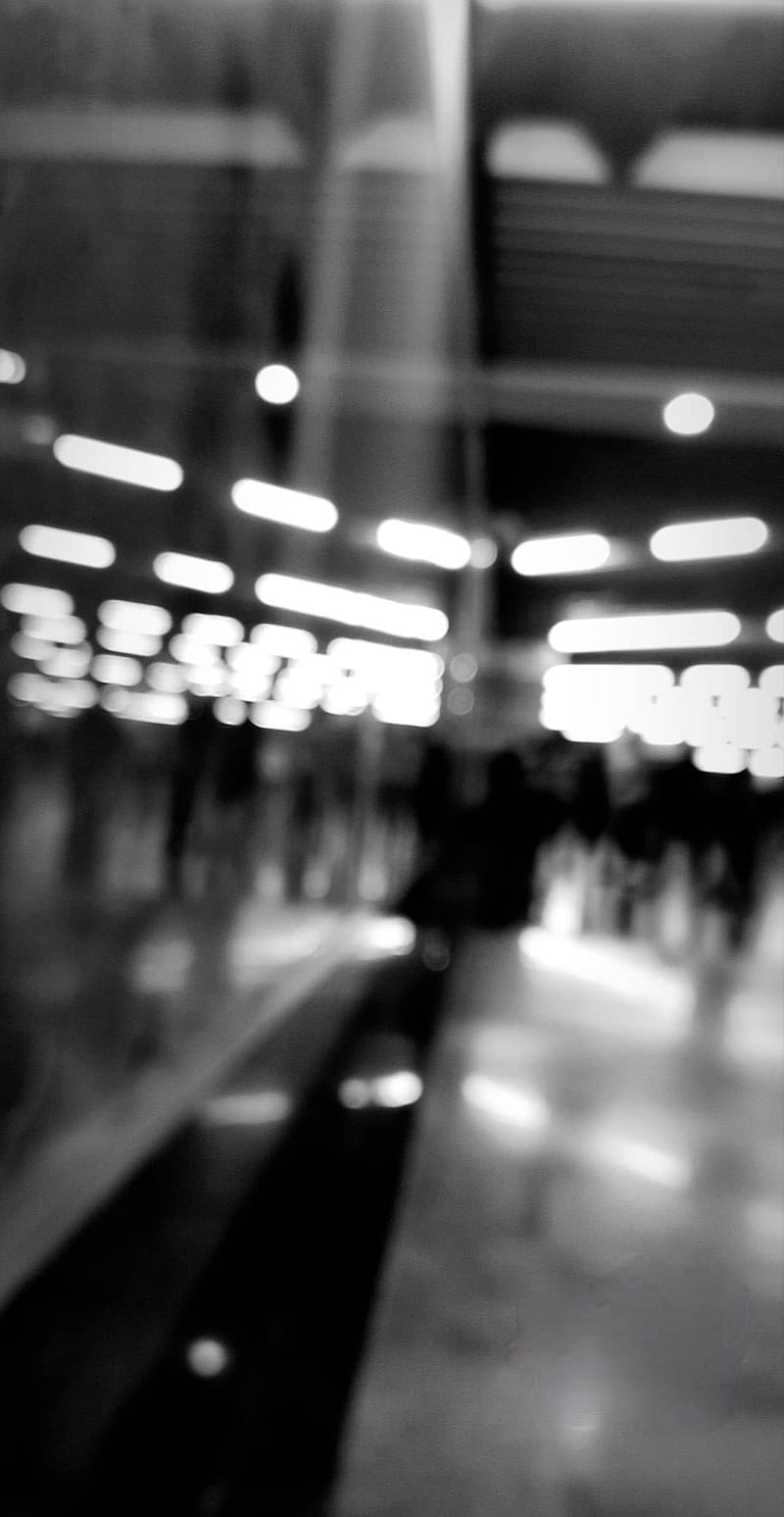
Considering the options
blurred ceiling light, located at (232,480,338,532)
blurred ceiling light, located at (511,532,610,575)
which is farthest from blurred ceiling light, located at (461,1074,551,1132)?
blurred ceiling light, located at (511,532,610,575)

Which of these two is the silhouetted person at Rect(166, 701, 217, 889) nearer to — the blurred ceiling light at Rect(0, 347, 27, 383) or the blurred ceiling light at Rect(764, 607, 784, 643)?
the blurred ceiling light at Rect(0, 347, 27, 383)

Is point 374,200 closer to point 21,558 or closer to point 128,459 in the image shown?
point 128,459

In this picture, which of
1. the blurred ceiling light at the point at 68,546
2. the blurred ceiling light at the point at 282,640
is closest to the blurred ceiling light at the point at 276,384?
the blurred ceiling light at the point at 282,640

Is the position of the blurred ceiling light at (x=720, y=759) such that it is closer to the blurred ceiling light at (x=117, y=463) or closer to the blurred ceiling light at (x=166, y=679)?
the blurred ceiling light at (x=166, y=679)

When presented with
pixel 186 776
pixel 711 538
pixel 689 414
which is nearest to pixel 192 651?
pixel 186 776

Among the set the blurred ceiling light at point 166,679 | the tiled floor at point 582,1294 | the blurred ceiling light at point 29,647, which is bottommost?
the tiled floor at point 582,1294

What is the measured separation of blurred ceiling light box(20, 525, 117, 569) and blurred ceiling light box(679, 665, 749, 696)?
15.2m

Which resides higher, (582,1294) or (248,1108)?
(248,1108)

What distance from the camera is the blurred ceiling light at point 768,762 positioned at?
10.8 m

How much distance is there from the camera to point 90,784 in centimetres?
225

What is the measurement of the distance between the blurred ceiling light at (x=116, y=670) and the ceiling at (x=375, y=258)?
5.6 inches

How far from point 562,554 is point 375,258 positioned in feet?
44.3

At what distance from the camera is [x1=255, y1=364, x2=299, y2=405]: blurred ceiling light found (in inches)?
166

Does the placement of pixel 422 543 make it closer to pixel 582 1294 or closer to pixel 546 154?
pixel 546 154
